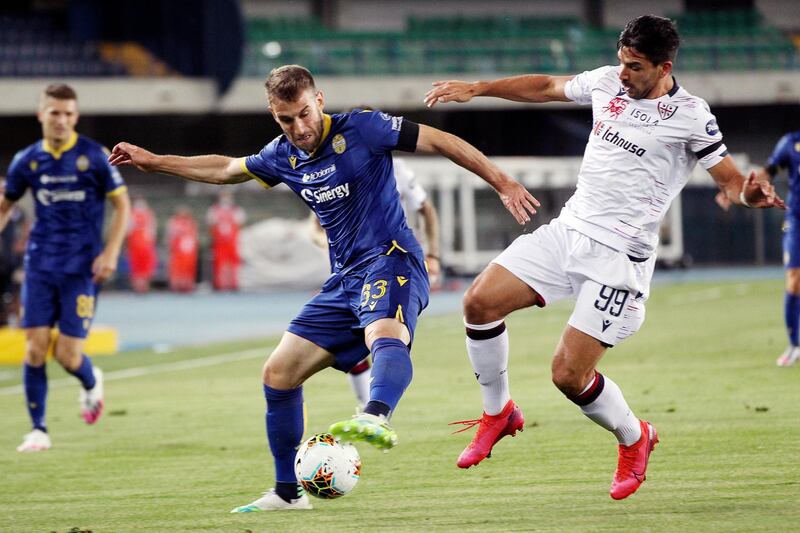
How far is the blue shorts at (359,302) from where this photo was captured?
18.0ft

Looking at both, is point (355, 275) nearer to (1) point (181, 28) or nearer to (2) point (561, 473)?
(2) point (561, 473)

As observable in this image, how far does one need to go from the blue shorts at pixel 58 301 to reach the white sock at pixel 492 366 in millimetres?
3798

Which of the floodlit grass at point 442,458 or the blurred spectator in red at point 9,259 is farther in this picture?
the blurred spectator in red at point 9,259

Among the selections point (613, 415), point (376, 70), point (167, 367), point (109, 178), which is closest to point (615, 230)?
point (613, 415)

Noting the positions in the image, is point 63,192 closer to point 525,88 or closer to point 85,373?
point 85,373

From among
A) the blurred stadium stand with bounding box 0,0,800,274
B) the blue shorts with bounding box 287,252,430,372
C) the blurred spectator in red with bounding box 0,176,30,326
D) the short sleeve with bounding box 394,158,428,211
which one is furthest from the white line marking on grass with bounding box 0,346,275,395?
the blurred stadium stand with bounding box 0,0,800,274

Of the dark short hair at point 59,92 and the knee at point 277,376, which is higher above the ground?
the dark short hair at point 59,92

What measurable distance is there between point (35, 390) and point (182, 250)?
68.7ft

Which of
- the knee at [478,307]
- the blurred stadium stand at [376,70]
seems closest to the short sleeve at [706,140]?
the knee at [478,307]

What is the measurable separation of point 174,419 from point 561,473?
13.7 feet

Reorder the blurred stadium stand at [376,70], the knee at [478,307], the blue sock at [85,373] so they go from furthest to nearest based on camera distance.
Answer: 1. the blurred stadium stand at [376,70]
2. the blue sock at [85,373]
3. the knee at [478,307]

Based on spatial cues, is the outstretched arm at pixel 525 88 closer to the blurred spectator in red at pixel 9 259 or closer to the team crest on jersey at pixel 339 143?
the team crest on jersey at pixel 339 143

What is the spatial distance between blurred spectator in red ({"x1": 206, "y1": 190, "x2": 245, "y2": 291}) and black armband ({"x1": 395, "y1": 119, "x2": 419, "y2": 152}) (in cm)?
2359

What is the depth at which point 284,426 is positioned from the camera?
18.7ft
